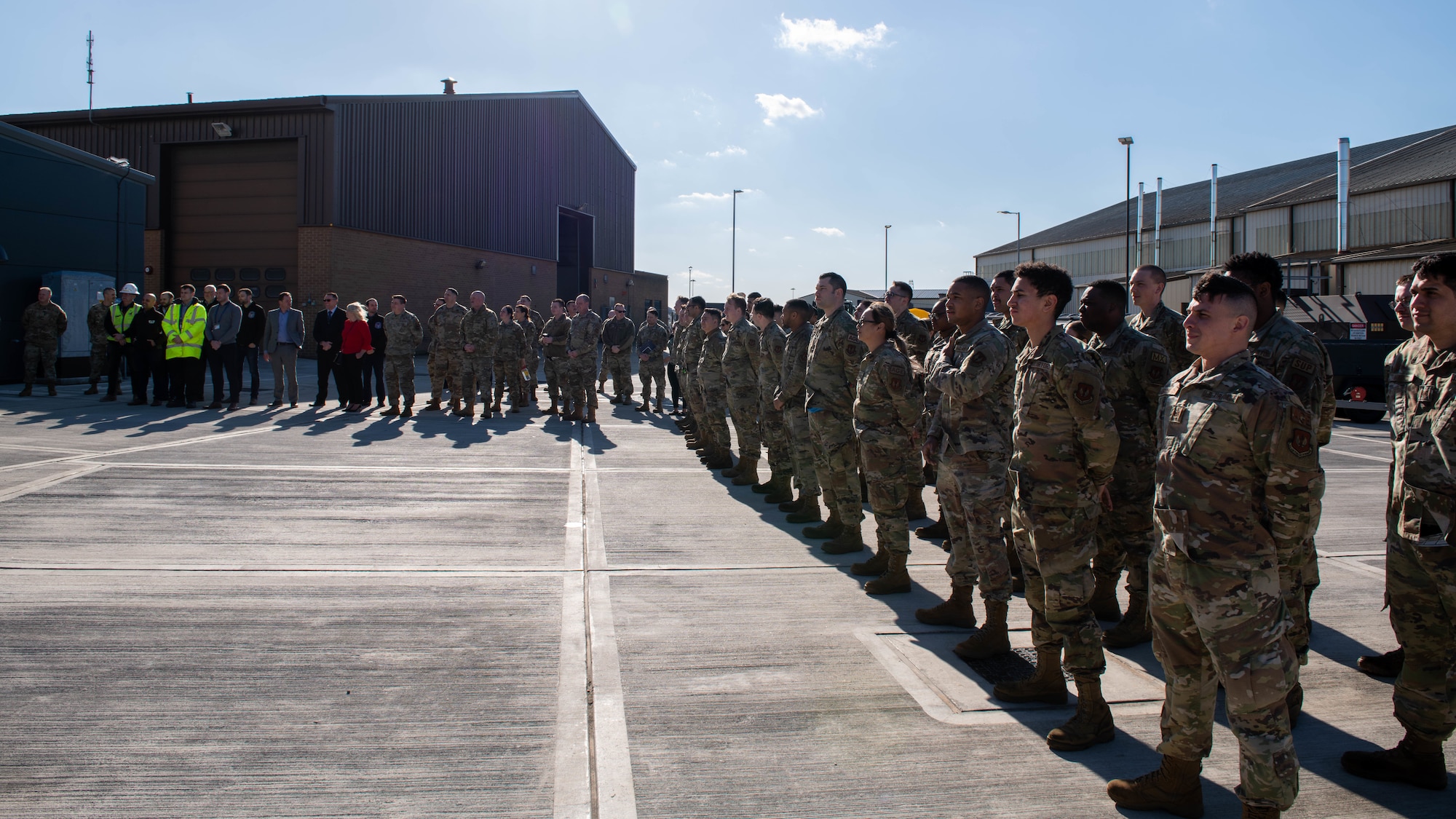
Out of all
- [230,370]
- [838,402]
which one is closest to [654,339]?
[230,370]

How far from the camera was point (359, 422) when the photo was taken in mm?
13508

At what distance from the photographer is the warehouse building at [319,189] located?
1077 inches

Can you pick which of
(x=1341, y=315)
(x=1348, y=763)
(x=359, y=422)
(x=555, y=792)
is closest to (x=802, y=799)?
(x=555, y=792)

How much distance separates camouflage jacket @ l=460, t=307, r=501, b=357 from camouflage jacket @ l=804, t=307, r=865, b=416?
358 inches

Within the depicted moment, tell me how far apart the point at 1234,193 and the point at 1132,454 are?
55025 millimetres

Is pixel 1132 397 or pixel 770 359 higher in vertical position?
pixel 770 359

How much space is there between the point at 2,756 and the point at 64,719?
0.97ft

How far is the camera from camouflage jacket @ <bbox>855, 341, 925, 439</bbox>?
559cm

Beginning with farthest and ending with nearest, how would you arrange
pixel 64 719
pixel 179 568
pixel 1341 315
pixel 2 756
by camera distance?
pixel 1341 315 → pixel 179 568 → pixel 64 719 → pixel 2 756

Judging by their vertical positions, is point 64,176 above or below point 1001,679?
above

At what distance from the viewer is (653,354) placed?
54.7 feet

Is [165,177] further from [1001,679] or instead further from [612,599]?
[1001,679]

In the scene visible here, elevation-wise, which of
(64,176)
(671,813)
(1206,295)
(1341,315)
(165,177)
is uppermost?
(165,177)

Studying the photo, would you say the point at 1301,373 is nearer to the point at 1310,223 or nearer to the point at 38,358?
the point at 38,358
